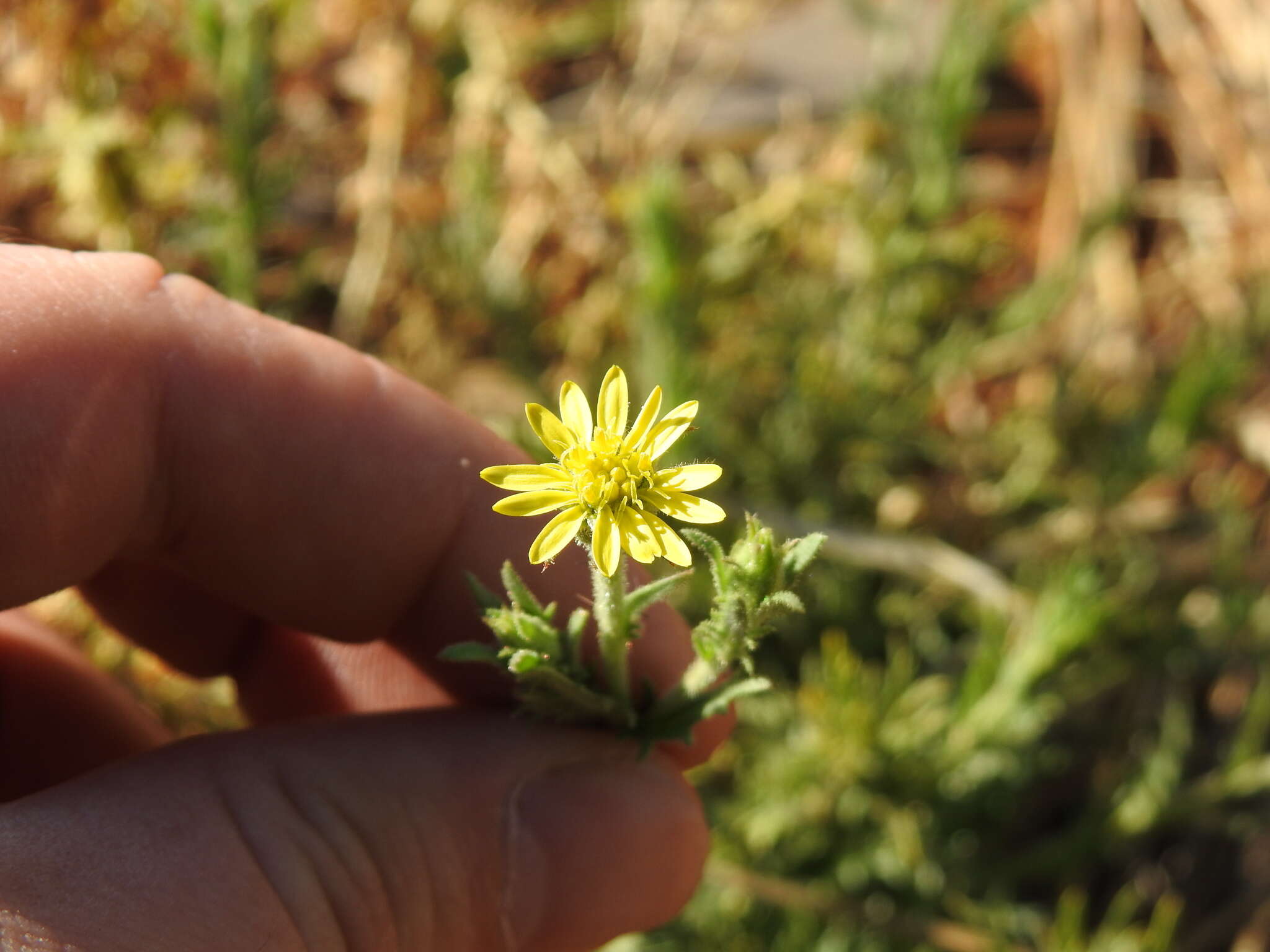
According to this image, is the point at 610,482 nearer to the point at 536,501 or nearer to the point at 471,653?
the point at 536,501

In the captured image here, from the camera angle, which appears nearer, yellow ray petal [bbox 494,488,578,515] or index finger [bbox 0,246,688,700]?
yellow ray petal [bbox 494,488,578,515]

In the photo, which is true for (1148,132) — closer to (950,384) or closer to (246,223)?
(950,384)

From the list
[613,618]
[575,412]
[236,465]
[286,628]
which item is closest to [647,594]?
[613,618]

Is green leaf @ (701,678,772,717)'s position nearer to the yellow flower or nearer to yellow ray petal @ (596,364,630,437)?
the yellow flower

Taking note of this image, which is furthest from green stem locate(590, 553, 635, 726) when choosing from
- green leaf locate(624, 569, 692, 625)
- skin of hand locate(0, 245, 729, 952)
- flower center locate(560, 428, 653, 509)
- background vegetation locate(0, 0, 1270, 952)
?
background vegetation locate(0, 0, 1270, 952)

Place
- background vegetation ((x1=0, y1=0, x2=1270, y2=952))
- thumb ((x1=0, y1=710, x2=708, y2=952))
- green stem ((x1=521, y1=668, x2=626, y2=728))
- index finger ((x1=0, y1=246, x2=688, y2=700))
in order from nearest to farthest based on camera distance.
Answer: thumb ((x1=0, y1=710, x2=708, y2=952)) → green stem ((x1=521, y1=668, x2=626, y2=728)) → index finger ((x1=0, y1=246, x2=688, y2=700)) → background vegetation ((x1=0, y1=0, x2=1270, y2=952))
